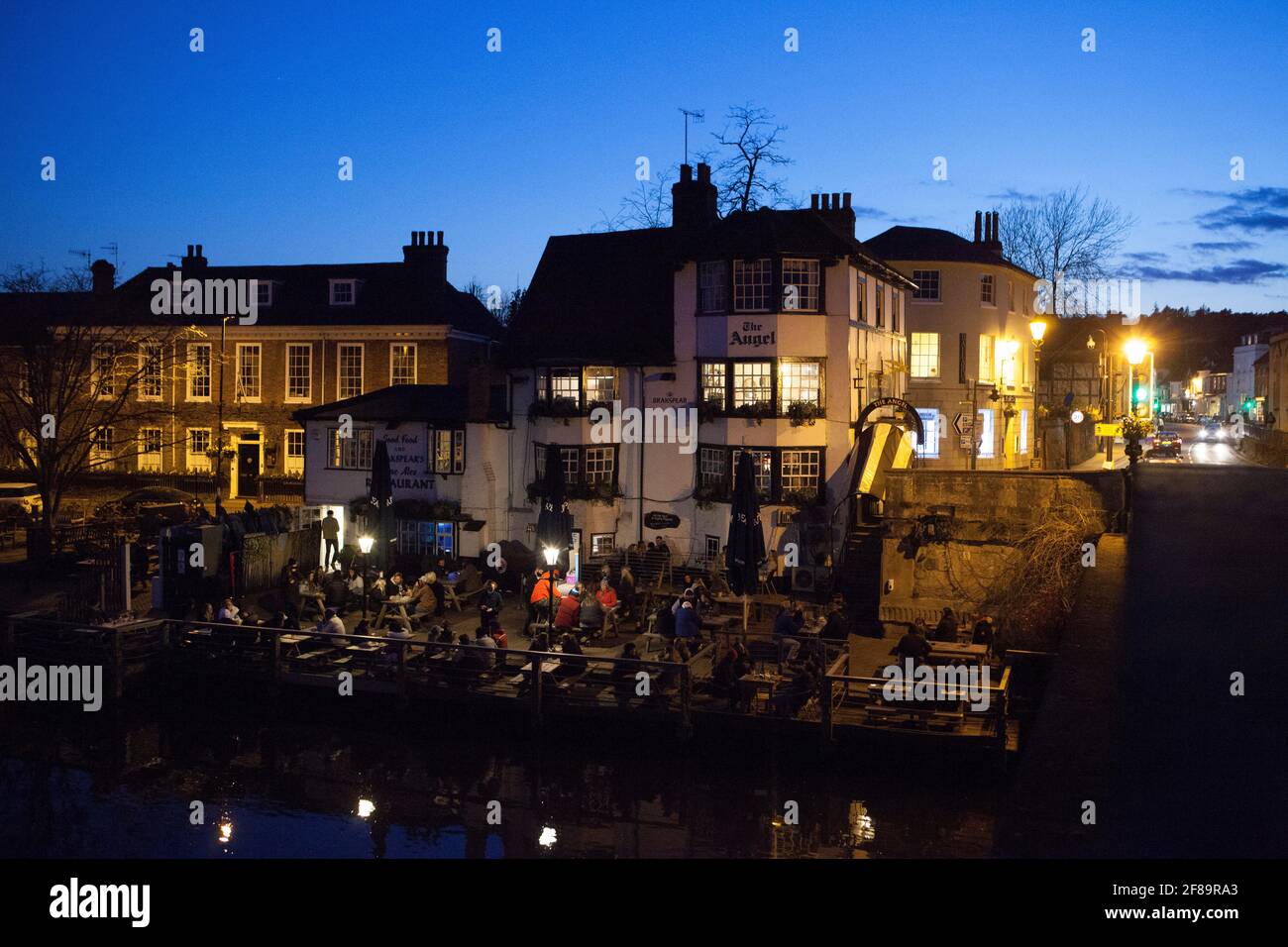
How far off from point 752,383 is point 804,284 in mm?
2985

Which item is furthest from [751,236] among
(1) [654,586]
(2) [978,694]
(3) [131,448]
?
(3) [131,448]

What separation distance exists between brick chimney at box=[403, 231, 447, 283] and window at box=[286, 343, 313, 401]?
18.6 feet

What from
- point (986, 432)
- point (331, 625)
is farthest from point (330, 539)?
point (986, 432)

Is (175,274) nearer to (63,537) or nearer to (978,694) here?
(63,537)

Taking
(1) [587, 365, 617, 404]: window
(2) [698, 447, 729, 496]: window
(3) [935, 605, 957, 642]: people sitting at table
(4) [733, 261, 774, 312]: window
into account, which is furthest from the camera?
(1) [587, 365, 617, 404]: window

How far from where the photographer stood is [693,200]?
112 feet

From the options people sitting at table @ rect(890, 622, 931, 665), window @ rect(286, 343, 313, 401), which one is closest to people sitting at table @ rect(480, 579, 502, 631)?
people sitting at table @ rect(890, 622, 931, 665)

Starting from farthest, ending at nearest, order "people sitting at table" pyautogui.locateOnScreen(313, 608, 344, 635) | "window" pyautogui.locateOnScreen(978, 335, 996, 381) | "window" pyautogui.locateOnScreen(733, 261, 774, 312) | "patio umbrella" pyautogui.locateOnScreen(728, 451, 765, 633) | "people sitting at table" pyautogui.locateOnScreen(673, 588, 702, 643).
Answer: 1. "window" pyautogui.locateOnScreen(978, 335, 996, 381)
2. "window" pyautogui.locateOnScreen(733, 261, 774, 312)
3. "people sitting at table" pyautogui.locateOnScreen(313, 608, 344, 635)
4. "patio umbrella" pyautogui.locateOnScreen(728, 451, 765, 633)
5. "people sitting at table" pyautogui.locateOnScreen(673, 588, 702, 643)

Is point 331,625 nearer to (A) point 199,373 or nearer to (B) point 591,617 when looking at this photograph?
(B) point 591,617

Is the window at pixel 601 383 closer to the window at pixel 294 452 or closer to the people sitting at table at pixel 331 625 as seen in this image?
the people sitting at table at pixel 331 625

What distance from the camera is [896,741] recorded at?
17000 millimetres

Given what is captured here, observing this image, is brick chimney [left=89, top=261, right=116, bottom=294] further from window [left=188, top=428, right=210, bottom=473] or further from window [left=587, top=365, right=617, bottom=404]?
window [left=587, top=365, right=617, bottom=404]

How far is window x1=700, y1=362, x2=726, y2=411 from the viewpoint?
1177 inches
